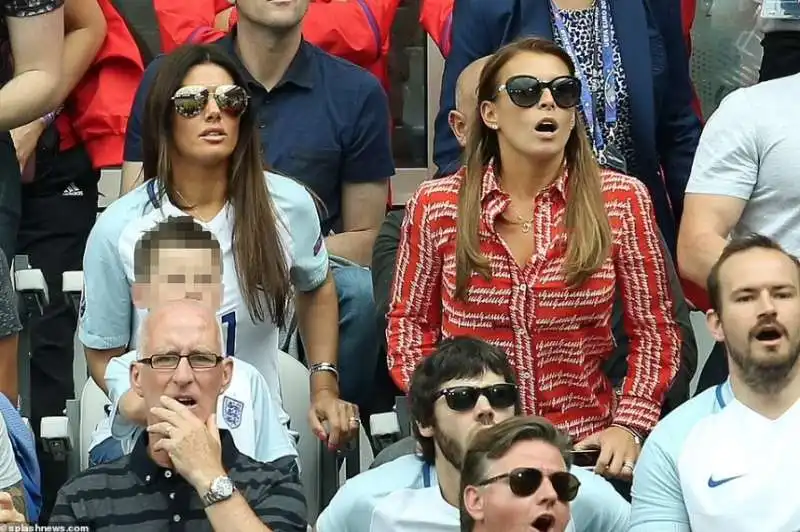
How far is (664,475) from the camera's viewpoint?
438cm

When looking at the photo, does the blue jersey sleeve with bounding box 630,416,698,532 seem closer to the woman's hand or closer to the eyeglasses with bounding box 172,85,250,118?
the woman's hand

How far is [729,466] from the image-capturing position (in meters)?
4.28

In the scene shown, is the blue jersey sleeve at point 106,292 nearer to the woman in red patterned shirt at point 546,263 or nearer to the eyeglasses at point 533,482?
the woman in red patterned shirt at point 546,263

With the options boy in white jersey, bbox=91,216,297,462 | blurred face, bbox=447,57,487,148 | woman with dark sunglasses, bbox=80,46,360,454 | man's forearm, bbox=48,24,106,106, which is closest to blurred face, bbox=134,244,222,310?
boy in white jersey, bbox=91,216,297,462

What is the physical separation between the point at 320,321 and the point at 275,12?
109 cm

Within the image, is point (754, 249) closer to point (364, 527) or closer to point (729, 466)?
point (729, 466)

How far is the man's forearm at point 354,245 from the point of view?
19.2 ft

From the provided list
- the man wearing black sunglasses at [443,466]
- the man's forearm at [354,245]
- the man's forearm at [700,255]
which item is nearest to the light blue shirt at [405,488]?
the man wearing black sunglasses at [443,466]

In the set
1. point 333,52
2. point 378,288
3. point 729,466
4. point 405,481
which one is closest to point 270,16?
point 333,52

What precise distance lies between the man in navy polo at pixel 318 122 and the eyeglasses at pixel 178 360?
5.11 feet

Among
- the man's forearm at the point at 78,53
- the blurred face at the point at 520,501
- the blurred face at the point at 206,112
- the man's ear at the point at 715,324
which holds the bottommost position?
the blurred face at the point at 520,501

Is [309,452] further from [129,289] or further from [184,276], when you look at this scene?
[184,276]

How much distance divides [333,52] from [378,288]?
1118 mm

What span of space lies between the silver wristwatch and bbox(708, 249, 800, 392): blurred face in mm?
1160
